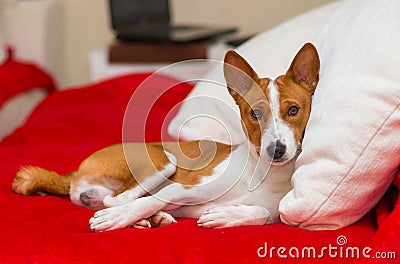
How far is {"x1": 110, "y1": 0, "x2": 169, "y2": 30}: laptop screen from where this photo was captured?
9.31 feet

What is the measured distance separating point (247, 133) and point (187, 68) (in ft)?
4.72

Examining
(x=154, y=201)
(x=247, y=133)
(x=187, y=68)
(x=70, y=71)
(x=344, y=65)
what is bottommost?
(x=70, y=71)

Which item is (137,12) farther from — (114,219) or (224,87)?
(114,219)

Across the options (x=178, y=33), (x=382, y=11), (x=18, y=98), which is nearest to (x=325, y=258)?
(x=382, y=11)

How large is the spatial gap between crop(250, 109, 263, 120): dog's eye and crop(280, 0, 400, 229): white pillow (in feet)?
0.27

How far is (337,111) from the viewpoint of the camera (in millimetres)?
1074

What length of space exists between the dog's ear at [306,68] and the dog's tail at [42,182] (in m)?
0.51

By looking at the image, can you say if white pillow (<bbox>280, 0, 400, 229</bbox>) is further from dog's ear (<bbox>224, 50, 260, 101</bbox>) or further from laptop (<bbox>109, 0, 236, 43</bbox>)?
laptop (<bbox>109, 0, 236, 43</bbox>)

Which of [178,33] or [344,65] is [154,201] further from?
[178,33]

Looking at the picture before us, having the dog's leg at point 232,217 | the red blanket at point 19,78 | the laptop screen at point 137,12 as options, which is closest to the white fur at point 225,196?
the dog's leg at point 232,217

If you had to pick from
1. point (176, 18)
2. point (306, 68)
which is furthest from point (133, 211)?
point (176, 18)

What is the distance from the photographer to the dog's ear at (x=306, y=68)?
1099 mm

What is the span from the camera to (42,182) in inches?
52.4

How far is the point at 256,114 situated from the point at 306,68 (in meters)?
0.12
